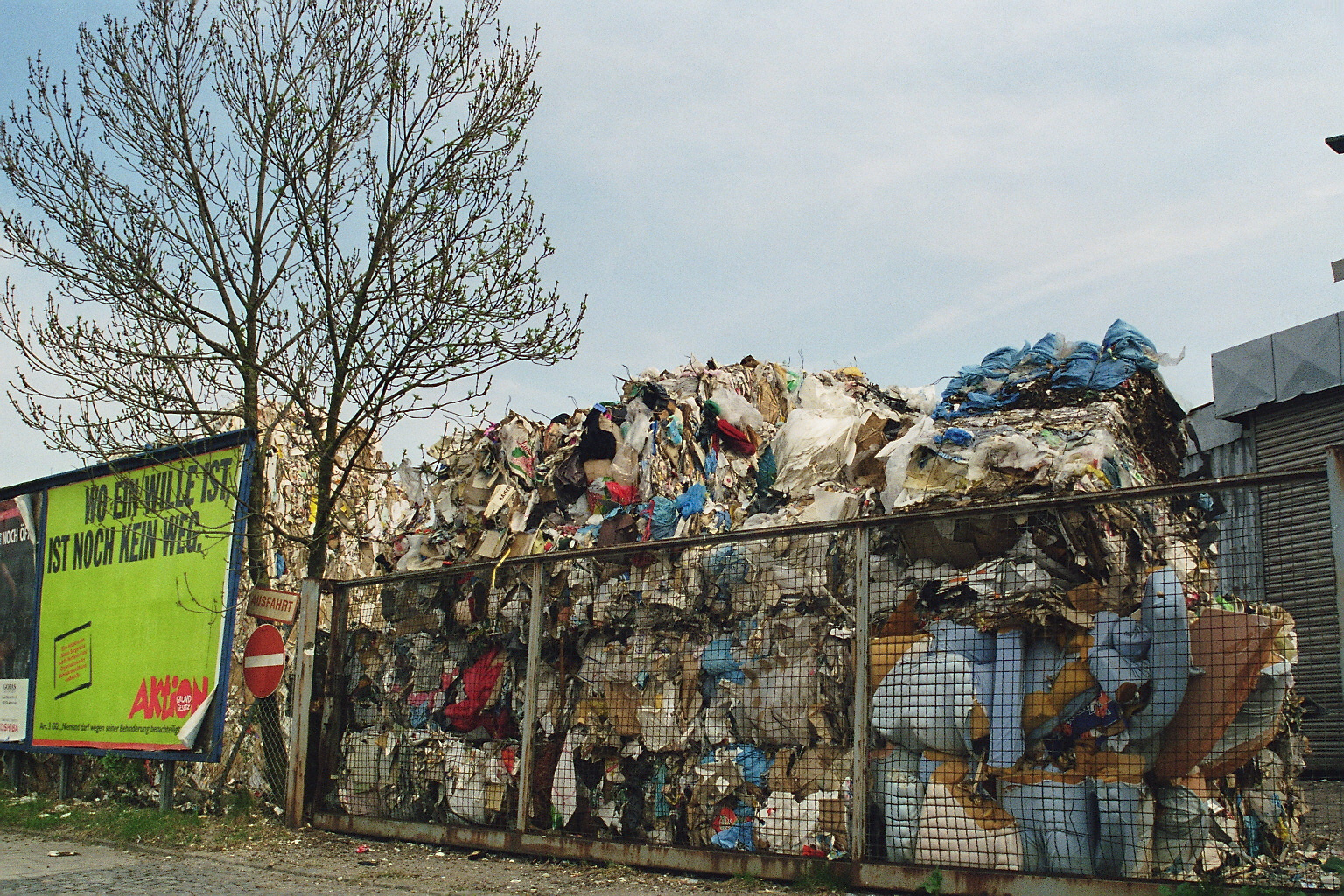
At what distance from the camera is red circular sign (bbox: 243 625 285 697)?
8.12 metres

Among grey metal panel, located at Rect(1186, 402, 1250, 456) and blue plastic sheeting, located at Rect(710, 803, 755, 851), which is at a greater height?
grey metal panel, located at Rect(1186, 402, 1250, 456)

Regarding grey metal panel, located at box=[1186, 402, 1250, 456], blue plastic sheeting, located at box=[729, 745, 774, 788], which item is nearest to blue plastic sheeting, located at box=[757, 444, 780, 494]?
blue plastic sheeting, located at box=[729, 745, 774, 788]

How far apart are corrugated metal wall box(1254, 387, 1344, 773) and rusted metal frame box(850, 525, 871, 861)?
6.04ft

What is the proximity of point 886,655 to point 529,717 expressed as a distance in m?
2.39

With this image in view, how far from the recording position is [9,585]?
12.1 m

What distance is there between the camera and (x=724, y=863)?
5.80 m

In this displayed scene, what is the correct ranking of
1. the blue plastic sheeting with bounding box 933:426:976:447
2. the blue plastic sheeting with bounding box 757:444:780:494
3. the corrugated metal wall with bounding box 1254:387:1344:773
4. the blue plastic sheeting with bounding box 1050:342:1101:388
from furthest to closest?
the blue plastic sheeting with bounding box 757:444:780:494, the blue plastic sheeting with bounding box 1050:342:1101:388, the blue plastic sheeting with bounding box 933:426:976:447, the corrugated metal wall with bounding box 1254:387:1344:773

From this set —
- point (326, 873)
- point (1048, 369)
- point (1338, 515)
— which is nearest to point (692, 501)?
point (1048, 369)

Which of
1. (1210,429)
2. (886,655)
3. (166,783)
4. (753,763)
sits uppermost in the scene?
(1210,429)

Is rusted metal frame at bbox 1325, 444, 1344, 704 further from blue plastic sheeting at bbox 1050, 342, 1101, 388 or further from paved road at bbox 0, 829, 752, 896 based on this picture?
paved road at bbox 0, 829, 752, 896

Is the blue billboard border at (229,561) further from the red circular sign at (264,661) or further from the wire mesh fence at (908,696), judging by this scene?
the wire mesh fence at (908,696)

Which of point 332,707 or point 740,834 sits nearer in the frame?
point 740,834

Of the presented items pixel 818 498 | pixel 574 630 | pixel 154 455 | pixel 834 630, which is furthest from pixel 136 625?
pixel 834 630

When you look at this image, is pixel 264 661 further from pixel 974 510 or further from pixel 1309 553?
pixel 1309 553
